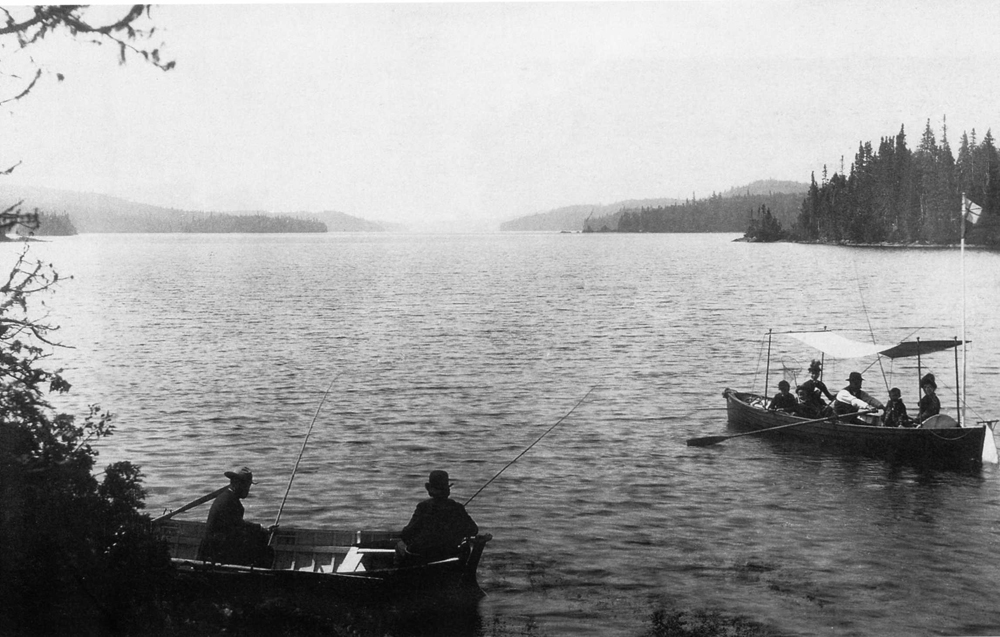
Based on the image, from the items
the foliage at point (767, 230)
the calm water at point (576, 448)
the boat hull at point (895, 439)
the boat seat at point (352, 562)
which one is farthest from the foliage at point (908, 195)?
the boat seat at point (352, 562)

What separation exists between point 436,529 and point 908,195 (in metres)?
94.0

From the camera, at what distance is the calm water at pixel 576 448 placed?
12086 millimetres

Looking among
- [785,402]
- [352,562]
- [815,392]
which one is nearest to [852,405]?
[815,392]

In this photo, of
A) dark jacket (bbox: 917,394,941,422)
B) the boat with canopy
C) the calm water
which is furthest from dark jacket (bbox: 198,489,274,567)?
dark jacket (bbox: 917,394,941,422)

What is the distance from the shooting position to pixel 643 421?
23.1 meters

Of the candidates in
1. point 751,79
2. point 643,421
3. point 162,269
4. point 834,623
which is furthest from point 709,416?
point 162,269

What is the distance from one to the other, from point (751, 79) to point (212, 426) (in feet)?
51.7

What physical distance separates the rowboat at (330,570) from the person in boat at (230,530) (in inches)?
13.7

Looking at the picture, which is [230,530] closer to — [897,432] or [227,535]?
[227,535]

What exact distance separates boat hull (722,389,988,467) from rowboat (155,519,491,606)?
11.4 m

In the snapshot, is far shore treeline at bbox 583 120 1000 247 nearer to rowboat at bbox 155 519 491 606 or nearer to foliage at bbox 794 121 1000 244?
foliage at bbox 794 121 1000 244

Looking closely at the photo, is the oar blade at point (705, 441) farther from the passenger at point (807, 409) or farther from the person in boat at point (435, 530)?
the person in boat at point (435, 530)

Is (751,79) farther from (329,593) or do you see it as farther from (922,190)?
(922,190)

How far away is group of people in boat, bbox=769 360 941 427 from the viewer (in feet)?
61.4
